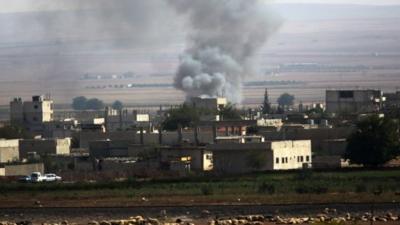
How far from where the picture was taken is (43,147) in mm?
65375

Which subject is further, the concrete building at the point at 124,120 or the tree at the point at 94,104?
the tree at the point at 94,104

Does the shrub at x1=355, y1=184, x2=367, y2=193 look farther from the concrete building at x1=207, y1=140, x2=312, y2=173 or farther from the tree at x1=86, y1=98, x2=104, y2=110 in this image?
the tree at x1=86, y1=98, x2=104, y2=110

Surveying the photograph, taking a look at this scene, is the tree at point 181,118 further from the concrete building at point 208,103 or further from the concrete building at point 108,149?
the concrete building at point 108,149

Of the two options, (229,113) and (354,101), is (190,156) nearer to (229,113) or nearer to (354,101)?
(229,113)

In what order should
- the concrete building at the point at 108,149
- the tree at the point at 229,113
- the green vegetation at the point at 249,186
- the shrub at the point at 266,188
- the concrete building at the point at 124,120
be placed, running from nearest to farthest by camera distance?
1. the green vegetation at the point at 249,186
2. the shrub at the point at 266,188
3. the concrete building at the point at 108,149
4. the tree at the point at 229,113
5. the concrete building at the point at 124,120

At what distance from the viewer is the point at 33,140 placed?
66.7 m

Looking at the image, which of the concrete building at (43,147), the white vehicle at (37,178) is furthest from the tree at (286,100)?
the white vehicle at (37,178)

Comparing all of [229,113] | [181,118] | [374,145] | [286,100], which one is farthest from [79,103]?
[374,145]

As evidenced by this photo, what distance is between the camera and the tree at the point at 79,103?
110188mm

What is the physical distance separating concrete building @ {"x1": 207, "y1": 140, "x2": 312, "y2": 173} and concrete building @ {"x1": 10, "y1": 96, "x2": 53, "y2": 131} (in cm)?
2736

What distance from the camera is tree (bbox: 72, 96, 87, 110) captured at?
110188mm

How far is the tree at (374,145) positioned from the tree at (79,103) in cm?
5692

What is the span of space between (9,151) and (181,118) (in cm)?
1233

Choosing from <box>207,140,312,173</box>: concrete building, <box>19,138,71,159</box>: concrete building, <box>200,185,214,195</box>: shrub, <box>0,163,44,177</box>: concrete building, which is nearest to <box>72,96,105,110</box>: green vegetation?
<box>19,138,71,159</box>: concrete building
